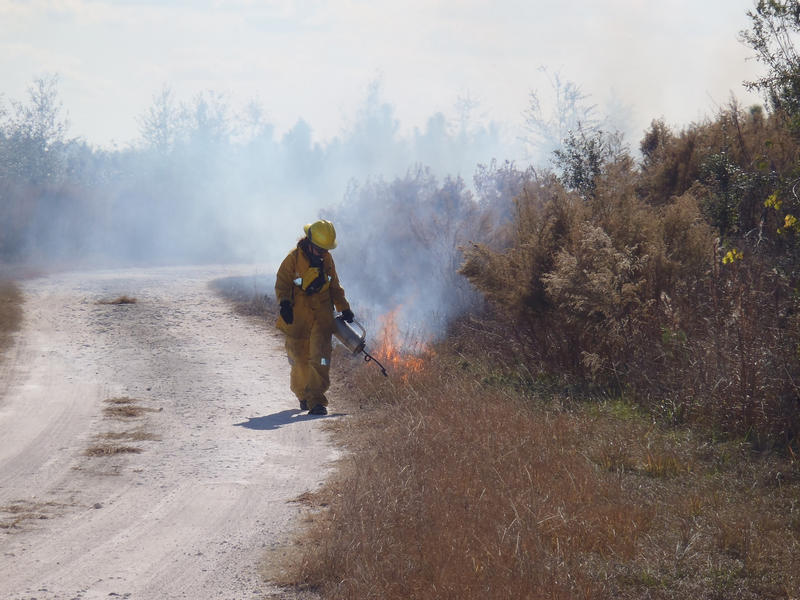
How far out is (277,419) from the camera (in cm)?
950

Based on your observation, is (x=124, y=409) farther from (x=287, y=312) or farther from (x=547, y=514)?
(x=547, y=514)

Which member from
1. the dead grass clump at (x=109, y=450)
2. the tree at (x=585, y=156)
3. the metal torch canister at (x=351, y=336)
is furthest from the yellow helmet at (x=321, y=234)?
the tree at (x=585, y=156)

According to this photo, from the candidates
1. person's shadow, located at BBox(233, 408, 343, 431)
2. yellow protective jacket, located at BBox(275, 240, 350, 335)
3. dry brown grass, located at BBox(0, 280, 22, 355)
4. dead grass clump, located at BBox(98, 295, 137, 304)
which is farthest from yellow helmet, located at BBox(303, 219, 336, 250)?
dead grass clump, located at BBox(98, 295, 137, 304)

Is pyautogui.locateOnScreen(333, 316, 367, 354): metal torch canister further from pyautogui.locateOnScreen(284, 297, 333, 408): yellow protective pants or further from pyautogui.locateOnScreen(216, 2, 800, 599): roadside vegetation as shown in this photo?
pyautogui.locateOnScreen(216, 2, 800, 599): roadside vegetation

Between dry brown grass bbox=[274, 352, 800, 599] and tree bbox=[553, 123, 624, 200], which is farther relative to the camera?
tree bbox=[553, 123, 624, 200]

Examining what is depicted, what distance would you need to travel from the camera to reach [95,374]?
11586mm

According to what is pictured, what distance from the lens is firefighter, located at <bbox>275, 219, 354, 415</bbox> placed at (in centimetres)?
965

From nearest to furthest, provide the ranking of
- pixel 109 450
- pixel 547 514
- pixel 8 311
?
pixel 547 514, pixel 109 450, pixel 8 311

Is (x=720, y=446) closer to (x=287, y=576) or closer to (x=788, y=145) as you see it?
(x=287, y=576)

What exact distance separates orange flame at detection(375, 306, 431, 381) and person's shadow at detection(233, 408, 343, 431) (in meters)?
1.24

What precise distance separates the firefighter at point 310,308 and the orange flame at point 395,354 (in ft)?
3.45

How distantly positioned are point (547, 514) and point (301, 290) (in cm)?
497

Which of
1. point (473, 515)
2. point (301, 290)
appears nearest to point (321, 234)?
point (301, 290)

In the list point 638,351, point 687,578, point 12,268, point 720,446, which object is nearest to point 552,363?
point 638,351
